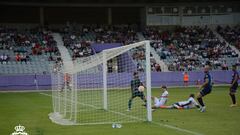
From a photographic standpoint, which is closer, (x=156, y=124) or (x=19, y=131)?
(x=19, y=131)

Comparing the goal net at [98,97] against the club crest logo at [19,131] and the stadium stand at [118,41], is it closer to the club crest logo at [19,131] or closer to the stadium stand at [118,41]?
the club crest logo at [19,131]

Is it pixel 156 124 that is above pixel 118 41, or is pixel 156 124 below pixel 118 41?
below

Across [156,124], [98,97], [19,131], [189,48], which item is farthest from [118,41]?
[19,131]

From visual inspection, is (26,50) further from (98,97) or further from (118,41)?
(98,97)

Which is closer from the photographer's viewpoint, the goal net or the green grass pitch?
the green grass pitch

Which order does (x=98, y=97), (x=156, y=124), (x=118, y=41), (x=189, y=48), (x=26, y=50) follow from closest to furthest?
(x=156, y=124), (x=98, y=97), (x=26, y=50), (x=118, y=41), (x=189, y=48)

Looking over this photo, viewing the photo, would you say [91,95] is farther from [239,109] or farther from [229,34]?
[229,34]

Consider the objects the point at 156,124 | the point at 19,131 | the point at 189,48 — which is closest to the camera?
the point at 19,131

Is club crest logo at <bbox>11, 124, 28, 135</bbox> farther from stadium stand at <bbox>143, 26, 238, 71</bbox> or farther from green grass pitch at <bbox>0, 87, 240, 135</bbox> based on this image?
stadium stand at <bbox>143, 26, 238, 71</bbox>

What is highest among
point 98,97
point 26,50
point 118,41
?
point 118,41

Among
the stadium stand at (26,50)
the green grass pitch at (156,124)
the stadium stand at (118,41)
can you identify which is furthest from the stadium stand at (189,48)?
the green grass pitch at (156,124)

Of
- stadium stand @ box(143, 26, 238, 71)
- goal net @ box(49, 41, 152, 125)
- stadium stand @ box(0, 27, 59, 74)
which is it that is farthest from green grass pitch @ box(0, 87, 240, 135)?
stadium stand @ box(143, 26, 238, 71)

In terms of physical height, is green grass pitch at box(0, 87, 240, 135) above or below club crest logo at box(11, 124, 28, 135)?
below

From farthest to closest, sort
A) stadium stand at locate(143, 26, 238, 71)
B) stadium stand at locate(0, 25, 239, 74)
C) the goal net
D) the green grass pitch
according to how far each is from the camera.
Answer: stadium stand at locate(143, 26, 238, 71) < stadium stand at locate(0, 25, 239, 74) < the goal net < the green grass pitch
